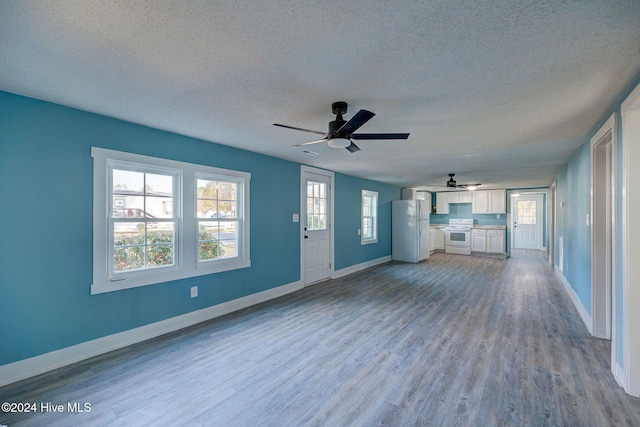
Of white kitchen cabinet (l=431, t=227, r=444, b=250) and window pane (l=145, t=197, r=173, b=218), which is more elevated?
window pane (l=145, t=197, r=173, b=218)

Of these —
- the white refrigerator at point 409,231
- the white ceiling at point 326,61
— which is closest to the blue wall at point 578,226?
the white ceiling at point 326,61

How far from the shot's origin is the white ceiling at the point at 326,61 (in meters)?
1.32

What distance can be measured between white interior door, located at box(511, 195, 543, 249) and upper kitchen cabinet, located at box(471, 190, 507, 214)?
1.84m

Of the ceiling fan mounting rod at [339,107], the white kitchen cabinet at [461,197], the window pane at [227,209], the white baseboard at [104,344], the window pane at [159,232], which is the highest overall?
the ceiling fan mounting rod at [339,107]

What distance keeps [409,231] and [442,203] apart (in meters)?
3.14

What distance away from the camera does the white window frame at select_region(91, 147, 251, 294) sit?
2639mm

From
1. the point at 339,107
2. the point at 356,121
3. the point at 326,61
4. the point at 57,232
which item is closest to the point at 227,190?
the point at 57,232

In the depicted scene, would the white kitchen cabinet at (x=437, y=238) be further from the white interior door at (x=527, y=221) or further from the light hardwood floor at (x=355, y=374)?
the light hardwood floor at (x=355, y=374)

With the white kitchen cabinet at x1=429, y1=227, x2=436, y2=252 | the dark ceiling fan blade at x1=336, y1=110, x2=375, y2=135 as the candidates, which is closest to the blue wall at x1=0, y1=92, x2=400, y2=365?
the dark ceiling fan blade at x1=336, y1=110, x2=375, y2=135

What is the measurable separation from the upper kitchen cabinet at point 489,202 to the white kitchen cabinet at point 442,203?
2.90 feet

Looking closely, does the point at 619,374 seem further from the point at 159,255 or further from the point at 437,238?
the point at 437,238

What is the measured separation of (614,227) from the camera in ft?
7.41

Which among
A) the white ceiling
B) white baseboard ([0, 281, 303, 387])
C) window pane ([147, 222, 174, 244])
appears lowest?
white baseboard ([0, 281, 303, 387])

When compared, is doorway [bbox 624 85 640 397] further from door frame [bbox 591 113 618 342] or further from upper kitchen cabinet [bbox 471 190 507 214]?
upper kitchen cabinet [bbox 471 190 507 214]
